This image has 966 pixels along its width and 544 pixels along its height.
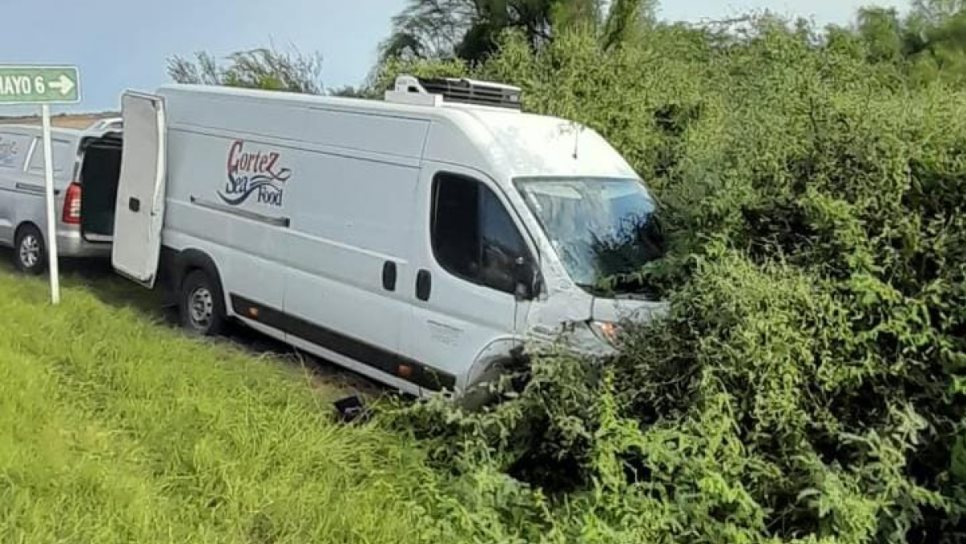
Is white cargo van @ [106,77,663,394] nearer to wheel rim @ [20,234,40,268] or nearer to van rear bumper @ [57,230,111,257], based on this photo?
van rear bumper @ [57,230,111,257]

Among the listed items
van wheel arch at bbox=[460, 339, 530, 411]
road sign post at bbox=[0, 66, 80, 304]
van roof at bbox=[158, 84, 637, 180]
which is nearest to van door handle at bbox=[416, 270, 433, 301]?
van wheel arch at bbox=[460, 339, 530, 411]

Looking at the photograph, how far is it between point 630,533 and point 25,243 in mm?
9612

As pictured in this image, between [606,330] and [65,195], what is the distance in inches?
299

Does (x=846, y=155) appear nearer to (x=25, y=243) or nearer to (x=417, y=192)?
(x=417, y=192)

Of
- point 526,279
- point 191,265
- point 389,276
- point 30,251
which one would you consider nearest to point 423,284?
point 389,276

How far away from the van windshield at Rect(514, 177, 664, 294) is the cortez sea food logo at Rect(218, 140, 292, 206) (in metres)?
2.53

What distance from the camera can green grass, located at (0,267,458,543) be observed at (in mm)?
4254

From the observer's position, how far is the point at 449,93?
26.7 ft

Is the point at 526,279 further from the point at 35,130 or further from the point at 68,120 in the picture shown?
the point at 68,120

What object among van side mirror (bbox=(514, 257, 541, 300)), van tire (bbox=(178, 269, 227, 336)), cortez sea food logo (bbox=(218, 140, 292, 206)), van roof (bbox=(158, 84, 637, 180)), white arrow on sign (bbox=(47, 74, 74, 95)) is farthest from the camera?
white arrow on sign (bbox=(47, 74, 74, 95))

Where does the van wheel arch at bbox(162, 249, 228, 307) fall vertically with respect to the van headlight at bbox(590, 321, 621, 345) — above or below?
below

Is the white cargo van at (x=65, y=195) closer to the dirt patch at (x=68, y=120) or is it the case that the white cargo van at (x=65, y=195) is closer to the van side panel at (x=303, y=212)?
the dirt patch at (x=68, y=120)

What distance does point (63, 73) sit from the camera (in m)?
8.98

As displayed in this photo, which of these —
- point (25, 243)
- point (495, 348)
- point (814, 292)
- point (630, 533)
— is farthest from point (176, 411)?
point (25, 243)
